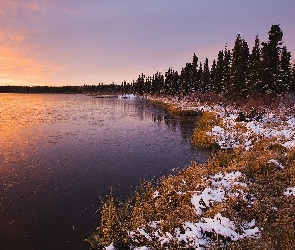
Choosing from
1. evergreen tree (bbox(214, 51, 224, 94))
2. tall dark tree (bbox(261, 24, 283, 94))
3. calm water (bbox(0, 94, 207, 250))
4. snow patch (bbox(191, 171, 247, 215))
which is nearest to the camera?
snow patch (bbox(191, 171, 247, 215))

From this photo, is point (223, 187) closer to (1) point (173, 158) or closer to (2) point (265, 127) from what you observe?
(1) point (173, 158)

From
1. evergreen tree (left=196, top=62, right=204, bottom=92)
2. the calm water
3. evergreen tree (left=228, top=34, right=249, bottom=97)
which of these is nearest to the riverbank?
the calm water

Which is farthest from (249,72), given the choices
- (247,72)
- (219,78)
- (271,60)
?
(219,78)

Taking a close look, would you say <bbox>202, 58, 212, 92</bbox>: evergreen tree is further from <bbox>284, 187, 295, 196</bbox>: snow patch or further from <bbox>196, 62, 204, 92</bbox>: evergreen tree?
<bbox>284, 187, 295, 196</bbox>: snow patch

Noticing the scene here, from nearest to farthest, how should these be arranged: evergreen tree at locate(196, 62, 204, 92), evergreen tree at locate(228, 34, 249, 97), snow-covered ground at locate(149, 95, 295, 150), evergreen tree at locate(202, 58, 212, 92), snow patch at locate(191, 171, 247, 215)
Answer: snow patch at locate(191, 171, 247, 215), snow-covered ground at locate(149, 95, 295, 150), evergreen tree at locate(228, 34, 249, 97), evergreen tree at locate(202, 58, 212, 92), evergreen tree at locate(196, 62, 204, 92)

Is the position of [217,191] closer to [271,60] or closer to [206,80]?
[271,60]

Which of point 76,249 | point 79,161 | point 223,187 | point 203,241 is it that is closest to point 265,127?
point 223,187

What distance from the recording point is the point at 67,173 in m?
11.7

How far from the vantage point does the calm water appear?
23.7 feet

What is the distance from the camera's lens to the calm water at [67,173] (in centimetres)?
724

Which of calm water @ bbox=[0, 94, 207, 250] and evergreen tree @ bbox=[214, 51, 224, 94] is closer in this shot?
calm water @ bbox=[0, 94, 207, 250]

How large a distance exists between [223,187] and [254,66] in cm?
3254

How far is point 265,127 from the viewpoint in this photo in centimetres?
1688

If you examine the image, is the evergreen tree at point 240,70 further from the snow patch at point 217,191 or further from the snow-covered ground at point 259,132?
the snow patch at point 217,191
